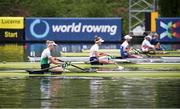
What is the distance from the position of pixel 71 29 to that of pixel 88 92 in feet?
103

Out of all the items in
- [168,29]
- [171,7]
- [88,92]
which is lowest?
[88,92]

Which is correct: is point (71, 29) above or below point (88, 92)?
above

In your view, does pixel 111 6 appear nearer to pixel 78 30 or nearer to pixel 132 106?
pixel 78 30

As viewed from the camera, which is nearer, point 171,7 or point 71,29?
point 71,29

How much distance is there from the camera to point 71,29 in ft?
160

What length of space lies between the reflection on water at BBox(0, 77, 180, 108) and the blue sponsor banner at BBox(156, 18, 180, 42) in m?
28.1

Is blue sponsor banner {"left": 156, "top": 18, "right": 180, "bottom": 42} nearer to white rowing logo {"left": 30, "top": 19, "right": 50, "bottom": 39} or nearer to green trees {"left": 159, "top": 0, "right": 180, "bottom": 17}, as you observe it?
green trees {"left": 159, "top": 0, "right": 180, "bottom": 17}

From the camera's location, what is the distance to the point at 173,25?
4925 centimetres

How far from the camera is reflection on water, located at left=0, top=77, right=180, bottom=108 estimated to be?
14953mm

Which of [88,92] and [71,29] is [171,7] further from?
[88,92]

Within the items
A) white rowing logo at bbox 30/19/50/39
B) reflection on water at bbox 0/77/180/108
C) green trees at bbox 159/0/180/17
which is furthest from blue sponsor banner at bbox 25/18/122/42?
reflection on water at bbox 0/77/180/108

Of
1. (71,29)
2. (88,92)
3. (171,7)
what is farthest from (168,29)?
(88,92)

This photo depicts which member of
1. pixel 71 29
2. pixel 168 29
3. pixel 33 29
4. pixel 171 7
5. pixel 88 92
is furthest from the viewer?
pixel 171 7

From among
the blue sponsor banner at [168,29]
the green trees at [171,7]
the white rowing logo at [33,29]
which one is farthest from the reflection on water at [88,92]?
the green trees at [171,7]
